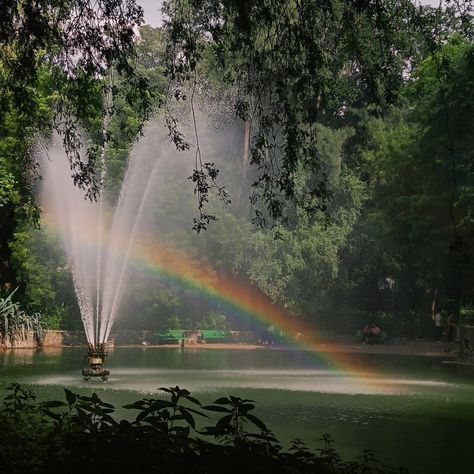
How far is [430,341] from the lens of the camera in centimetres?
4909

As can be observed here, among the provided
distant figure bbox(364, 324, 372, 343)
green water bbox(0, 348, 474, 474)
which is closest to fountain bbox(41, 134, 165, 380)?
green water bbox(0, 348, 474, 474)

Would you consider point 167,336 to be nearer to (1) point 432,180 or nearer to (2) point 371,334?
(2) point 371,334

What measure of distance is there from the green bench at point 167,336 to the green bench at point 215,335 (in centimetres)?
148

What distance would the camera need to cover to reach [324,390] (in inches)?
881

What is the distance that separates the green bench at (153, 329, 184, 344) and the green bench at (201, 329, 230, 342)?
1.48m

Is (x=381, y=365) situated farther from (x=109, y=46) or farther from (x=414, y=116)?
(x=109, y=46)

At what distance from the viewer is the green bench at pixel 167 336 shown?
155 feet

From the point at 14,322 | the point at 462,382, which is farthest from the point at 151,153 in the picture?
the point at 462,382

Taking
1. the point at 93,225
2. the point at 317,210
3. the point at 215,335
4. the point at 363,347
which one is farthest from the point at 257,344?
the point at 317,210

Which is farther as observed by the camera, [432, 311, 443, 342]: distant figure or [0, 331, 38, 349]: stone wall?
[432, 311, 443, 342]: distant figure

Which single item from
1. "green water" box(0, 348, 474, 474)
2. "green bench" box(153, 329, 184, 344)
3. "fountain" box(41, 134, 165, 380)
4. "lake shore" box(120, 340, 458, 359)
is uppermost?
"fountain" box(41, 134, 165, 380)

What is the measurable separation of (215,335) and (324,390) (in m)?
26.6

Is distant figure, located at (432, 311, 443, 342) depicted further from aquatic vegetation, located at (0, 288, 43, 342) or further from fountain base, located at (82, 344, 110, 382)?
fountain base, located at (82, 344, 110, 382)

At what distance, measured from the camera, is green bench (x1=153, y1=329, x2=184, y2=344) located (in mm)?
47344
